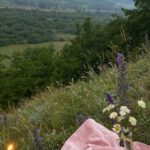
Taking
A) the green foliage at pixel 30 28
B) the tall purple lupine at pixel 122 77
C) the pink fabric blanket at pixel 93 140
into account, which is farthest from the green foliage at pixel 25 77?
the green foliage at pixel 30 28

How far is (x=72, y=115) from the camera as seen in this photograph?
4617 mm

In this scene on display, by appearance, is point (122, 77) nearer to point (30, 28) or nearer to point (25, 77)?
point (25, 77)

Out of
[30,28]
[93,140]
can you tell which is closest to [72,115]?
[93,140]

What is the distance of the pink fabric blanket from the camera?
321cm

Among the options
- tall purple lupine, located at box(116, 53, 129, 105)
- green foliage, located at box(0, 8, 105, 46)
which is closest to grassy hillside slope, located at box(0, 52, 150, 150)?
tall purple lupine, located at box(116, 53, 129, 105)

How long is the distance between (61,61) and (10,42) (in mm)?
48127

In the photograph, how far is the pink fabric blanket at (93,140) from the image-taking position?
321 cm

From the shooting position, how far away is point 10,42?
75.9 meters

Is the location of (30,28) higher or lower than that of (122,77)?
lower

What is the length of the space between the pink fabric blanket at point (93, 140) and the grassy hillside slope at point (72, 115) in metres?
0.38

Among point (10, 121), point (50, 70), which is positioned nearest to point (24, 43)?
point (50, 70)

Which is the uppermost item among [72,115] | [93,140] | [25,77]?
[93,140]

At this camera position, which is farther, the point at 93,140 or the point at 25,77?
Answer: the point at 25,77

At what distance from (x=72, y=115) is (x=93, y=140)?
132 centimetres
